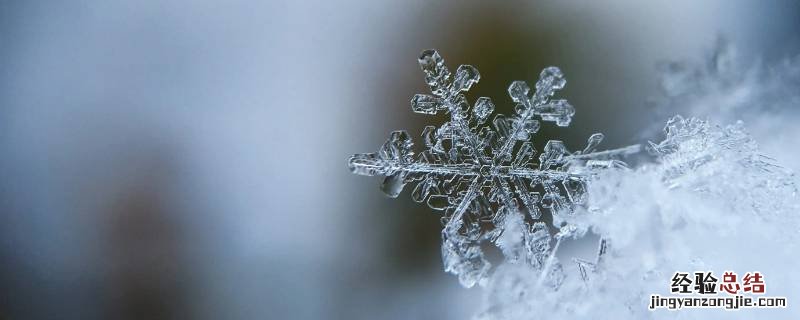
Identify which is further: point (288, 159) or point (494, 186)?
point (288, 159)

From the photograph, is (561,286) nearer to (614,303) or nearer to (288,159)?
(614,303)

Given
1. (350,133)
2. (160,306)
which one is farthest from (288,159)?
(160,306)

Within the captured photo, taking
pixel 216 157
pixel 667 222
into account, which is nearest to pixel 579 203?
pixel 667 222

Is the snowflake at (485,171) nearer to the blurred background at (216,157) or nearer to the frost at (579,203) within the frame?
the frost at (579,203)

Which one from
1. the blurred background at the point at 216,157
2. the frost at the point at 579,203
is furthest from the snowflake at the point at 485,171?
the blurred background at the point at 216,157

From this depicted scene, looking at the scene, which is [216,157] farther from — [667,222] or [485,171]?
[667,222]

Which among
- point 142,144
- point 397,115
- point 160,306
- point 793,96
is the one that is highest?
point 793,96

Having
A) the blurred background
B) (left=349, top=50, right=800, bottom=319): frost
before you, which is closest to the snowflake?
(left=349, top=50, right=800, bottom=319): frost

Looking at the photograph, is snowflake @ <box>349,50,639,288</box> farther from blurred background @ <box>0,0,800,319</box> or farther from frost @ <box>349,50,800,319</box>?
blurred background @ <box>0,0,800,319</box>
